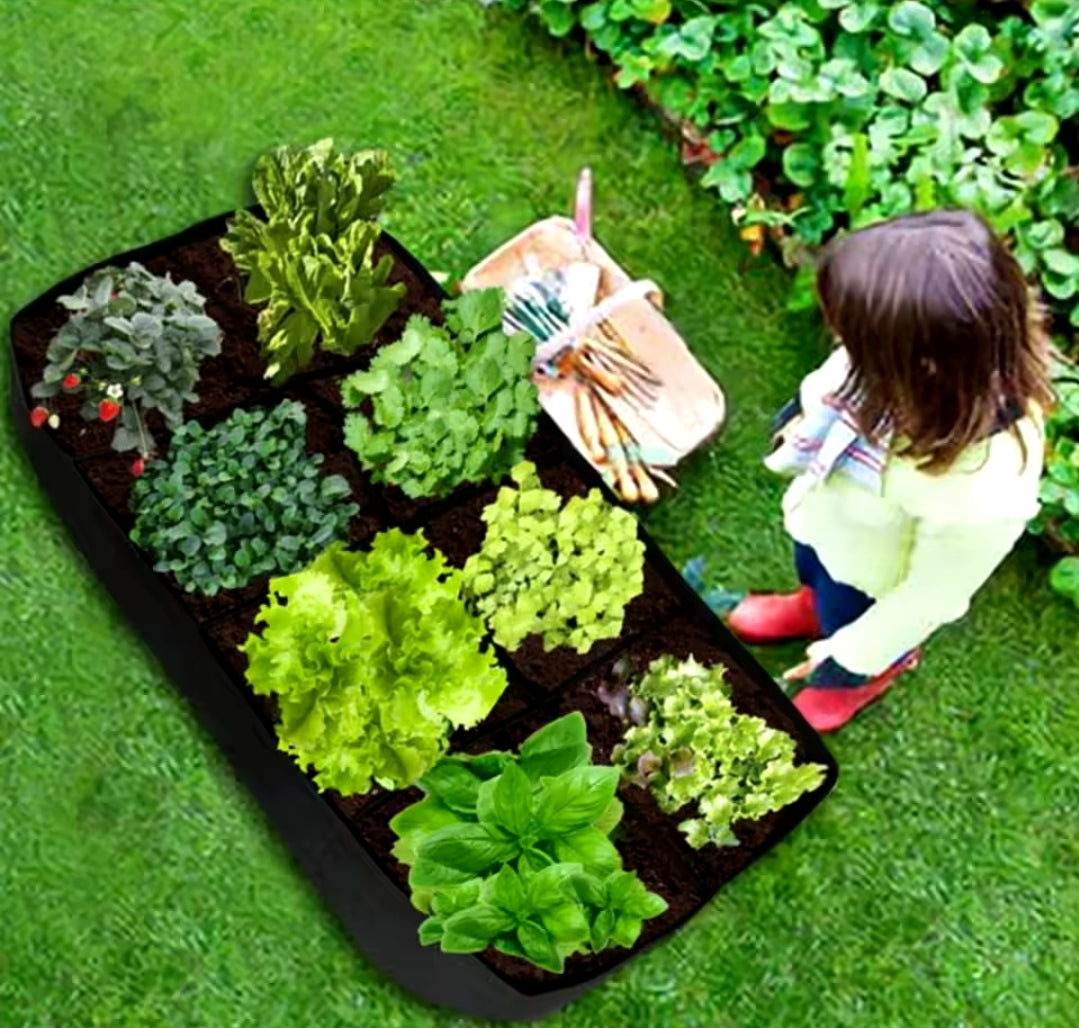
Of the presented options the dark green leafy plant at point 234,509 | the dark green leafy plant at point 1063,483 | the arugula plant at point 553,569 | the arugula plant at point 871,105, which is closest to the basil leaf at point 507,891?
the arugula plant at point 553,569

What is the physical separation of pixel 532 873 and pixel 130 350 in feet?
3.45

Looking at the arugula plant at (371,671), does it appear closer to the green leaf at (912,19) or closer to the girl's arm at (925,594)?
the girl's arm at (925,594)

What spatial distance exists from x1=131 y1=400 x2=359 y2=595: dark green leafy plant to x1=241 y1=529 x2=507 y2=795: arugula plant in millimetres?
217

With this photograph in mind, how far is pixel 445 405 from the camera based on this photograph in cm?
259

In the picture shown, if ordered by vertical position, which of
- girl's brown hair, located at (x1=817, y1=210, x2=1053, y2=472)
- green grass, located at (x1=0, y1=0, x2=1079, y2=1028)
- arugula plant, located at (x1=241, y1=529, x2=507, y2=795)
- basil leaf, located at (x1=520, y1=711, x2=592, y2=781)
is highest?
girl's brown hair, located at (x1=817, y1=210, x2=1053, y2=472)

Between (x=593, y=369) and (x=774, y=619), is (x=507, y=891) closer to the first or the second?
(x=774, y=619)

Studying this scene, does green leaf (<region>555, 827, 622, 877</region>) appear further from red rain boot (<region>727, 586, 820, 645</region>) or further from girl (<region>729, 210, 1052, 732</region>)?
red rain boot (<region>727, 586, 820, 645</region>)

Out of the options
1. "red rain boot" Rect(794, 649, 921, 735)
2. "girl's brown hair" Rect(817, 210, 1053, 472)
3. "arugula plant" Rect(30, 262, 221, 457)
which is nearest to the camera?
"girl's brown hair" Rect(817, 210, 1053, 472)

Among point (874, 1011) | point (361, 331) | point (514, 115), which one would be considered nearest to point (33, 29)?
point (514, 115)

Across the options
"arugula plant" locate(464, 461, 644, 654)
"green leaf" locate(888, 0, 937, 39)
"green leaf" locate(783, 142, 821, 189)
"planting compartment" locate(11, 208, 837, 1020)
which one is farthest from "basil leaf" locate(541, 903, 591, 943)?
"green leaf" locate(888, 0, 937, 39)

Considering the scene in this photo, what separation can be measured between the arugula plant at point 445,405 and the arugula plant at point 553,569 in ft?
0.31

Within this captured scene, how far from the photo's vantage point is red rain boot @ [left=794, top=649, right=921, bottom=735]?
2.96m

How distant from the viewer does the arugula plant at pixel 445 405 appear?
8.47 ft

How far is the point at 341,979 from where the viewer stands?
2848 millimetres
